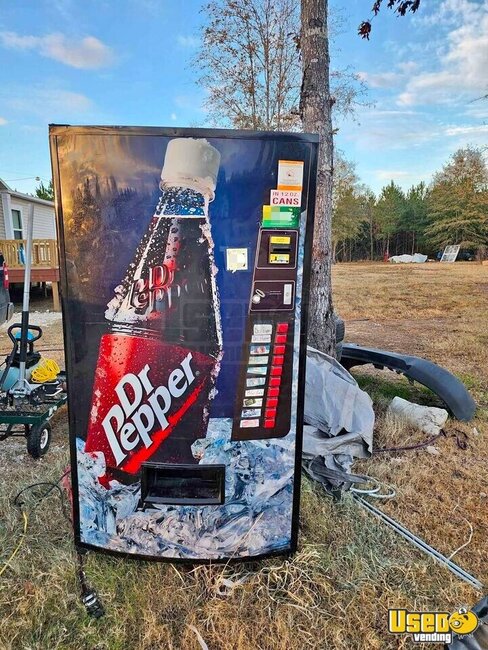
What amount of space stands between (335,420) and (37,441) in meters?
2.03

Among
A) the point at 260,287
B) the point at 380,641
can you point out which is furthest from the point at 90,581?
the point at 260,287

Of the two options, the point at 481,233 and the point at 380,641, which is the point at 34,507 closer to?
the point at 380,641

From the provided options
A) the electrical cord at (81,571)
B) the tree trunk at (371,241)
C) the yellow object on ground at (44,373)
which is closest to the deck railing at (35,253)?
the yellow object on ground at (44,373)

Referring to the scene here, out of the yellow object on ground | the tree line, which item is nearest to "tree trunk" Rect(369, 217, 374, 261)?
the tree line

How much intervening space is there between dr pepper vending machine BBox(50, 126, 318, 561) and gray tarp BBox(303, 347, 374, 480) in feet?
2.79

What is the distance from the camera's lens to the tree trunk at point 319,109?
10.7 ft

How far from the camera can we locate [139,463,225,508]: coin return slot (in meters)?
1.60

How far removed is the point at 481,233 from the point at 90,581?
4017cm

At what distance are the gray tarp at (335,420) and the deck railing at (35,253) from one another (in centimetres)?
912

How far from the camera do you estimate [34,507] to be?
2.20 meters

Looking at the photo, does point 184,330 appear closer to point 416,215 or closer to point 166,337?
point 166,337

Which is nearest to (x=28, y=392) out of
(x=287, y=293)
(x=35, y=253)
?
(x=287, y=293)

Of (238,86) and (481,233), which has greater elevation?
(238,86)

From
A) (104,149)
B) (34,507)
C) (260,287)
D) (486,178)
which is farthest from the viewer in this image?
(486,178)
